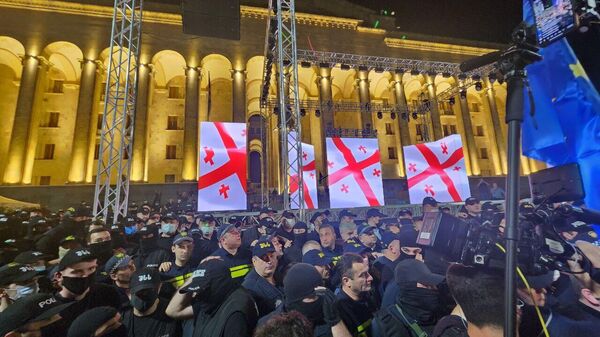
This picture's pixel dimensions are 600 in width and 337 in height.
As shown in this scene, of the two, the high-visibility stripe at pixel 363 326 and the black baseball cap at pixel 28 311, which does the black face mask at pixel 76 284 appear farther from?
Result: the high-visibility stripe at pixel 363 326

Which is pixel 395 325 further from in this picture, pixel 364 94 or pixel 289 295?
pixel 364 94

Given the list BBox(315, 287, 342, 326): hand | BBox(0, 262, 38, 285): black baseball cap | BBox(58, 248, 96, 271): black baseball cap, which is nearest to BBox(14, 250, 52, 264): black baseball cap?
BBox(0, 262, 38, 285): black baseball cap

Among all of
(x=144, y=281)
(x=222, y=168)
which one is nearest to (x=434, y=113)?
(x=222, y=168)

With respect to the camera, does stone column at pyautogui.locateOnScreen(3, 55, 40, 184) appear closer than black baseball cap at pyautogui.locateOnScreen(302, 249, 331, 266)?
No

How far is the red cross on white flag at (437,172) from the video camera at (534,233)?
12296 millimetres

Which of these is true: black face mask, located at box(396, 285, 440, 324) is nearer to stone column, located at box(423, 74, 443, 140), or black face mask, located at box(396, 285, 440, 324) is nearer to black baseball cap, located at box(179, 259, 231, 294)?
black baseball cap, located at box(179, 259, 231, 294)

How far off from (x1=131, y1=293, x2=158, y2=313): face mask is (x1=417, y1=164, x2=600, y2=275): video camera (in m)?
2.83

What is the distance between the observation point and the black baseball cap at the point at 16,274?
10.7ft

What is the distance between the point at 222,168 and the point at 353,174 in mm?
6142

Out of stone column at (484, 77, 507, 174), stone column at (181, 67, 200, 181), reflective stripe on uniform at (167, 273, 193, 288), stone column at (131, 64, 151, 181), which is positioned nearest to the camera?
reflective stripe on uniform at (167, 273, 193, 288)

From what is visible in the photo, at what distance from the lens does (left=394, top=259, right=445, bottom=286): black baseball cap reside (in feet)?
9.12

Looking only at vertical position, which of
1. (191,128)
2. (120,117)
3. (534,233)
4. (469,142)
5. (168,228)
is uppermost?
(191,128)

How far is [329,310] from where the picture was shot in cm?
275

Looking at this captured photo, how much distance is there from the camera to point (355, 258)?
3.22 m
